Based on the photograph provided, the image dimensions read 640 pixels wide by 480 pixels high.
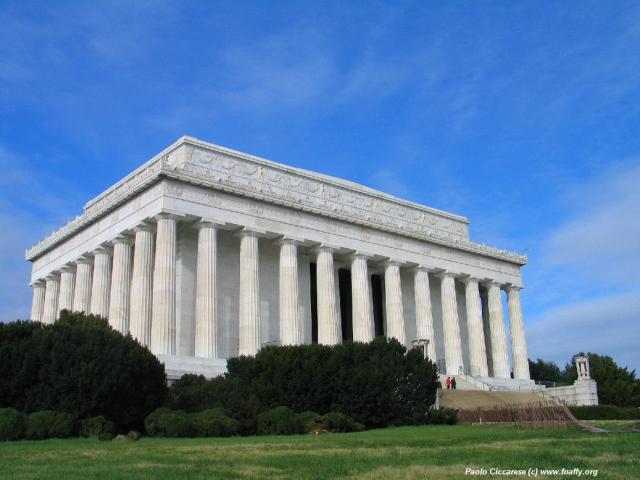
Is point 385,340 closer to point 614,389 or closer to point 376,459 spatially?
point 376,459

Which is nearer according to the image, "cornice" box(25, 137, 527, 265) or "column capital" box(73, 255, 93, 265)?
"cornice" box(25, 137, 527, 265)

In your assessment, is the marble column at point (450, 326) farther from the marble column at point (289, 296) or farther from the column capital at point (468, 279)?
the marble column at point (289, 296)

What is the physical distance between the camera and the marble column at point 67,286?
5529 centimetres

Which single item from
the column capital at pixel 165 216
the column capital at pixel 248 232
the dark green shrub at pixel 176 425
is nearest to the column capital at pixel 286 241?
the column capital at pixel 248 232

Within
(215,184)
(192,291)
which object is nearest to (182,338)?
(192,291)

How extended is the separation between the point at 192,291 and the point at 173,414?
22.1m

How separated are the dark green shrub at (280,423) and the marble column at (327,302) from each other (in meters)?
23.4

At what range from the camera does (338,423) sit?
91.7 feet

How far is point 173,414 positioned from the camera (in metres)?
26.6

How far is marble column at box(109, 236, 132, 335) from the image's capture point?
46375 mm

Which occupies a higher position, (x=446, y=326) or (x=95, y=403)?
(x=446, y=326)

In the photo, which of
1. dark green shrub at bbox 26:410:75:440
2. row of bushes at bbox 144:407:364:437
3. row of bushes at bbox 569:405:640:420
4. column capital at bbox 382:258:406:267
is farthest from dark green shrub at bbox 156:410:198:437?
column capital at bbox 382:258:406:267

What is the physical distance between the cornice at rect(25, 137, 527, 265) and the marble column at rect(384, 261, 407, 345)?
3280 millimetres

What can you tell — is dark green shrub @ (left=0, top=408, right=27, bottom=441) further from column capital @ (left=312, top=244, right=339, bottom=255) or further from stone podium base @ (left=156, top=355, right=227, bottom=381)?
column capital @ (left=312, top=244, right=339, bottom=255)
